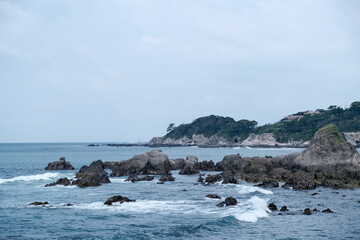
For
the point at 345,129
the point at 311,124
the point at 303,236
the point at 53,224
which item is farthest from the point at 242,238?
the point at 311,124

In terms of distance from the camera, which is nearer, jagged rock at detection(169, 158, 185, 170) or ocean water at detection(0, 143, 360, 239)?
ocean water at detection(0, 143, 360, 239)

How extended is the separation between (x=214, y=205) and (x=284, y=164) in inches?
1092

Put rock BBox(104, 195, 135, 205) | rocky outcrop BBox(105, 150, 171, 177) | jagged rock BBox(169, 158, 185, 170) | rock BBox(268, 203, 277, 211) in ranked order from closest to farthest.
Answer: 1. rock BBox(268, 203, 277, 211)
2. rock BBox(104, 195, 135, 205)
3. rocky outcrop BBox(105, 150, 171, 177)
4. jagged rock BBox(169, 158, 185, 170)

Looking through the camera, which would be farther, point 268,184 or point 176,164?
point 176,164

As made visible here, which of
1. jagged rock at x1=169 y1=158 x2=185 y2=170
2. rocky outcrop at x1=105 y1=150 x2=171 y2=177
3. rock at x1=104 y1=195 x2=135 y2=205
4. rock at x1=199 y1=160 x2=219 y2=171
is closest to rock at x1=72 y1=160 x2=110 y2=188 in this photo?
rocky outcrop at x1=105 y1=150 x2=171 y2=177

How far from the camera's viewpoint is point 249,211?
28359 millimetres

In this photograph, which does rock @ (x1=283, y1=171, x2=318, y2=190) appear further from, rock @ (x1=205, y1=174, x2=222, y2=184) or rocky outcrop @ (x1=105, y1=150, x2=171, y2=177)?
rocky outcrop @ (x1=105, y1=150, x2=171, y2=177)

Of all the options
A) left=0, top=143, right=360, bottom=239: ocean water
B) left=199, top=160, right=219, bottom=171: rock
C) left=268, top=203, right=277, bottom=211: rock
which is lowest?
left=0, top=143, right=360, bottom=239: ocean water

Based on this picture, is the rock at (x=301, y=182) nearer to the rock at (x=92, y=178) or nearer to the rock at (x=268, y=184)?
the rock at (x=268, y=184)

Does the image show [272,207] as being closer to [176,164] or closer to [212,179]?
[212,179]

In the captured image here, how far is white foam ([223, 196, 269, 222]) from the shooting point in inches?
1048

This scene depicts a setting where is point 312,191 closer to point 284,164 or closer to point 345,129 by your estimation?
point 284,164

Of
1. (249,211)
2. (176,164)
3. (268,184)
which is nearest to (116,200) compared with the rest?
(249,211)

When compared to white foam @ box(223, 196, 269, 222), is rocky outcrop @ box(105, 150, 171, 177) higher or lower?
higher
